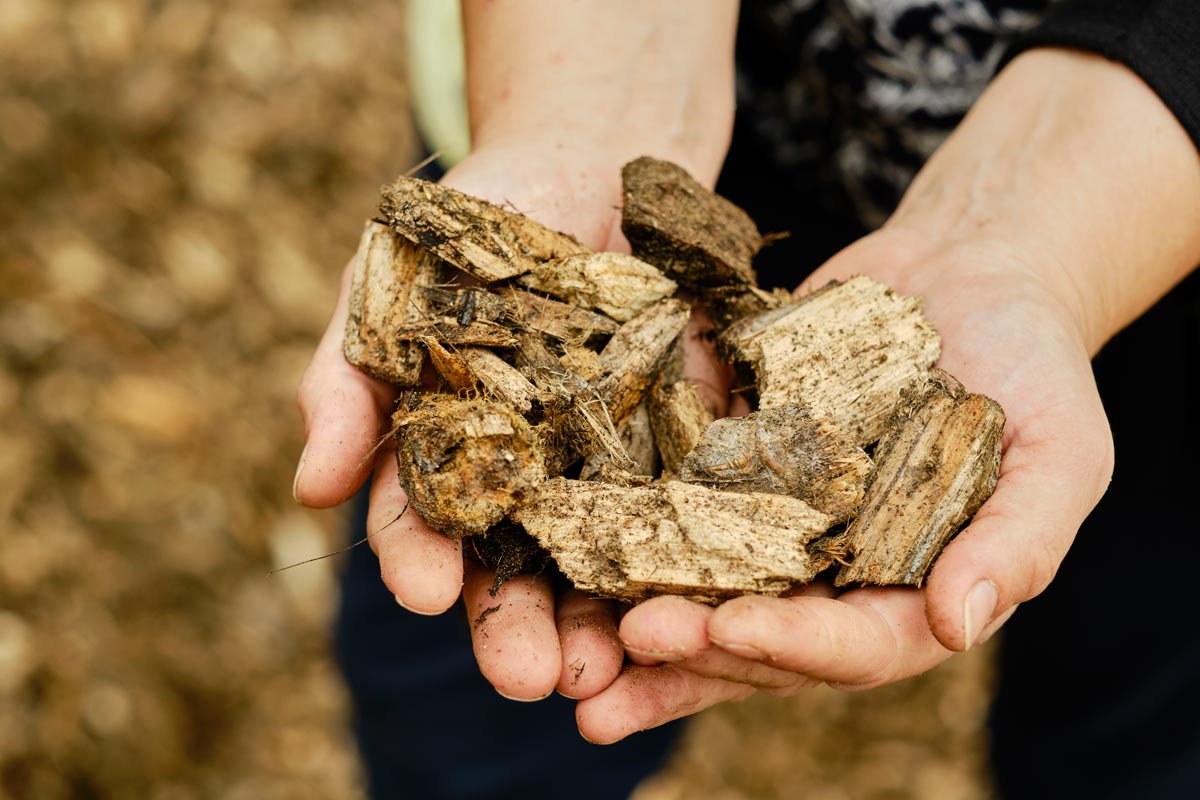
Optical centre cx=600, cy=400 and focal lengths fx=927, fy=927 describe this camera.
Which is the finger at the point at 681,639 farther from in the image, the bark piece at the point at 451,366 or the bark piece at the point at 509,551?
the bark piece at the point at 451,366

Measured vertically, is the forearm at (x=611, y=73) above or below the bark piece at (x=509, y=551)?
above

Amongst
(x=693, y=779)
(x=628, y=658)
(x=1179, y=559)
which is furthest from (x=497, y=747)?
(x=1179, y=559)

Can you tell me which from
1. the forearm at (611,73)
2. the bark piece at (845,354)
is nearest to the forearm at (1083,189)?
the bark piece at (845,354)

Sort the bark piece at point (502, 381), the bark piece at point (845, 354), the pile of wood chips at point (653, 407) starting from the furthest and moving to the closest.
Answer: the bark piece at point (845, 354), the bark piece at point (502, 381), the pile of wood chips at point (653, 407)

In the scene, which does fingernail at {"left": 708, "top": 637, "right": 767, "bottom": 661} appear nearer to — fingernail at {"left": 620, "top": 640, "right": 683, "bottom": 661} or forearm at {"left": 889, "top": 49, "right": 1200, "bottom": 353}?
fingernail at {"left": 620, "top": 640, "right": 683, "bottom": 661}

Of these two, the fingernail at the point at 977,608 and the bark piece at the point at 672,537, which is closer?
the fingernail at the point at 977,608

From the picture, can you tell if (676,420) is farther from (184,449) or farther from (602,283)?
(184,449)

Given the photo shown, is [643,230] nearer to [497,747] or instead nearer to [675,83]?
[675,83]
